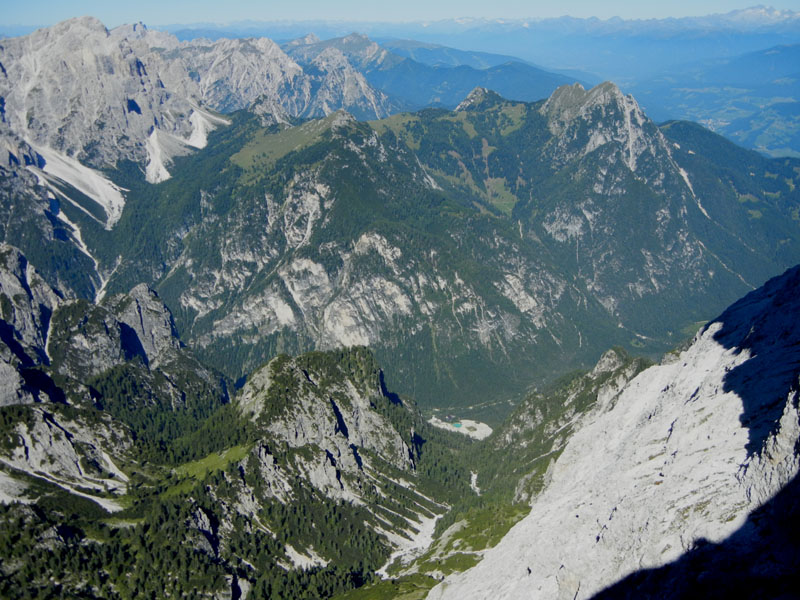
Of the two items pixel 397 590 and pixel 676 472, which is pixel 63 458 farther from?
pixel 676 472

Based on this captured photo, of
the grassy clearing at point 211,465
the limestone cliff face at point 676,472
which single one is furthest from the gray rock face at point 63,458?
the limestone cliff face at point 676,472

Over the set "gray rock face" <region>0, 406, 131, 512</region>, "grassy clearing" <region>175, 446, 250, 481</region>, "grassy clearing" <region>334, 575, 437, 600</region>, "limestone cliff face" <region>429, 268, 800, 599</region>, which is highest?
"limestone cliff face" <region>429, 268, 800, 599</region>

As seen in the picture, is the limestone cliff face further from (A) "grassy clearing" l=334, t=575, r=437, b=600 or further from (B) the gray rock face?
(B) the gray rock face

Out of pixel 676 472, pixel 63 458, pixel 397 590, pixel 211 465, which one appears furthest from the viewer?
pixel 211 465

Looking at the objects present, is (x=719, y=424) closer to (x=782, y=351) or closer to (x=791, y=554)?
(x=782, y=351)

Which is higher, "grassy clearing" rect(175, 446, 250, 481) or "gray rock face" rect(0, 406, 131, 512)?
"gray rock face" rect(0, 406, 131, 512)

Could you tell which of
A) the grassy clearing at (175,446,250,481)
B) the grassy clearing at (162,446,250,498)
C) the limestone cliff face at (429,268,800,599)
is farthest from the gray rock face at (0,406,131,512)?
the limestone cliff face at (429,268,800,599)

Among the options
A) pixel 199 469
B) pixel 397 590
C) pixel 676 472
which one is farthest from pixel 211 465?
pixel 676 472

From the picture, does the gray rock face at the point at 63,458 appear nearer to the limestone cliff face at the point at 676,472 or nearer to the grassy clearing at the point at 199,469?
the grassy clearing at the point at 199,469
